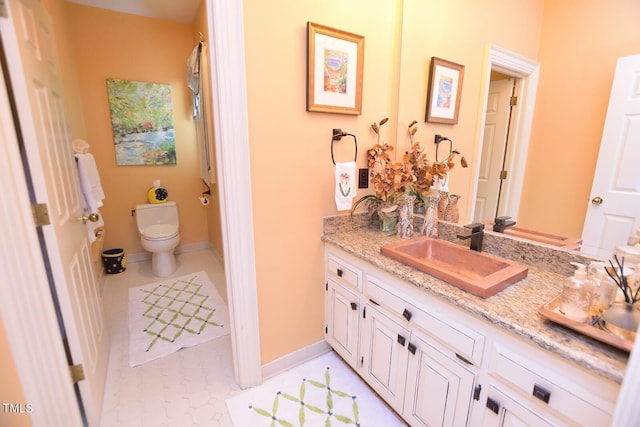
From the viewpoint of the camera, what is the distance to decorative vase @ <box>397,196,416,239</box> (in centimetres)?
162

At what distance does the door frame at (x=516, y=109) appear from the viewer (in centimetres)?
123

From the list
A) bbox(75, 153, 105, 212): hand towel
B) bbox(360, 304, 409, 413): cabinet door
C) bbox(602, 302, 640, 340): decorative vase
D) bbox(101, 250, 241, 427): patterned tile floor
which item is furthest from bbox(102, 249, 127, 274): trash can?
bbox(602, 302, 640, 340): decorative vase

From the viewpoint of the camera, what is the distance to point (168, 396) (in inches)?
61.6

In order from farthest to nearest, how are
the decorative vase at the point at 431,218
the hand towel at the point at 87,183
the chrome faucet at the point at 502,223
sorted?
the hand towel at the point at 87,183, the decorative vase at the point at 431,218, the chrome faucet at the point at 502,223

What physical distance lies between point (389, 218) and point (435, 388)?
0.89 metres

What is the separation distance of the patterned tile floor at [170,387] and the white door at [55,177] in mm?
102

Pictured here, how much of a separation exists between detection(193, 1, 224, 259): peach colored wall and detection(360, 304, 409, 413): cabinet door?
162 centimetres

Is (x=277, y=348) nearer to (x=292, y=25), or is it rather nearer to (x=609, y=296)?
(x=609, y=296)

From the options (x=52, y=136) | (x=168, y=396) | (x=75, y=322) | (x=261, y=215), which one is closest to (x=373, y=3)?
(x=261, y=215)

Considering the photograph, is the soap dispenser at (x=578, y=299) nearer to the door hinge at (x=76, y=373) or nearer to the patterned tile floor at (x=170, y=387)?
the patterned tile floor at (x=170, y=387)

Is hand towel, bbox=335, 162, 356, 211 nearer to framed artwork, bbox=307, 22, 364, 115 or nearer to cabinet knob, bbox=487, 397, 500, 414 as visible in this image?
framed artwork, bbox=307, 22, 364, 115

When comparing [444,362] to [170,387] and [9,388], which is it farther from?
[9,388]

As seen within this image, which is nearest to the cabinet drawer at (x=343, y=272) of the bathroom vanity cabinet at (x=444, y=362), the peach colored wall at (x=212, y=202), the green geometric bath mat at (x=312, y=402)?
the bathroom vanity cabinet at (x=444, y=362)

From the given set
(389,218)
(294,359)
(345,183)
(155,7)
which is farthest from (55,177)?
(155,7)
